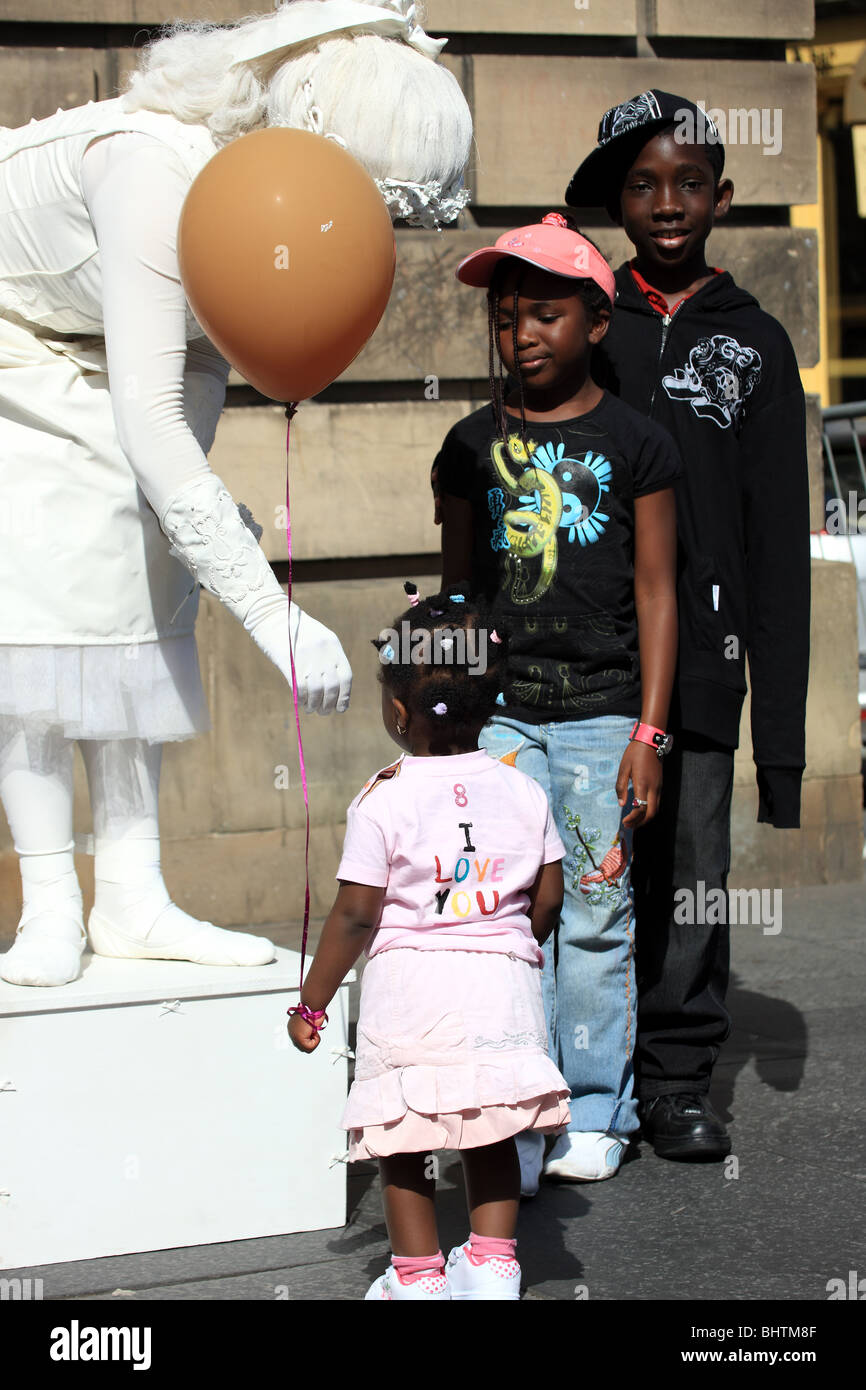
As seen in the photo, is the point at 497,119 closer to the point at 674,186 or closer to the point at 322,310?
the point at 674,186

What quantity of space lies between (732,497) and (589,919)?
996mm

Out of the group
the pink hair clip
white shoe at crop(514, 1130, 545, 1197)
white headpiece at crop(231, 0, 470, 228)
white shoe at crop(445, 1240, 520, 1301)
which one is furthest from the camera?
white shoe at crop(514, 1130, 545, 1197)

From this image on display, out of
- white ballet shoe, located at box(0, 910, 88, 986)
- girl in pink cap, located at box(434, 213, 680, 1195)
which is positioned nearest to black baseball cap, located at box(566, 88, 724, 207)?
girl in pink cap, located at box(434, 213, 680, 1195)

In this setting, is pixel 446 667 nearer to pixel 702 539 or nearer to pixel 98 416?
pixel 98 416

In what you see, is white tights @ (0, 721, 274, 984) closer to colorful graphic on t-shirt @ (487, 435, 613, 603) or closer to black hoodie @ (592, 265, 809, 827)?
colorful graphic on t-shirt @ (487, 435, 613, 603)

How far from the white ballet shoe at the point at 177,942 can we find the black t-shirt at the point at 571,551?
0.72 metres

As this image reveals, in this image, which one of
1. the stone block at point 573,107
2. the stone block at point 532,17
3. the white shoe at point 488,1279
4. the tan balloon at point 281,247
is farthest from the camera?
the stone block at point 573,107

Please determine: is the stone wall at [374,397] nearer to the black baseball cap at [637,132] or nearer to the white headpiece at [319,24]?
the black baseball cap at [637,132]

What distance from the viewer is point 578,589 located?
340 centimetres

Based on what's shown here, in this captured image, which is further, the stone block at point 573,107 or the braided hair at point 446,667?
the stone block at point 573,107

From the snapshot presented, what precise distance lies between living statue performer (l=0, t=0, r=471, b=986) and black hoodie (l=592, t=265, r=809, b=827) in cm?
71

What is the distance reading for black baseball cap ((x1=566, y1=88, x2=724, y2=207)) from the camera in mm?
3689

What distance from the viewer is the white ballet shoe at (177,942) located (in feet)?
10.9

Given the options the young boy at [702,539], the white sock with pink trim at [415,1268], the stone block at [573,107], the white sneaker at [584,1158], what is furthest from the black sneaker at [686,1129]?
the stone block at [573,107]
